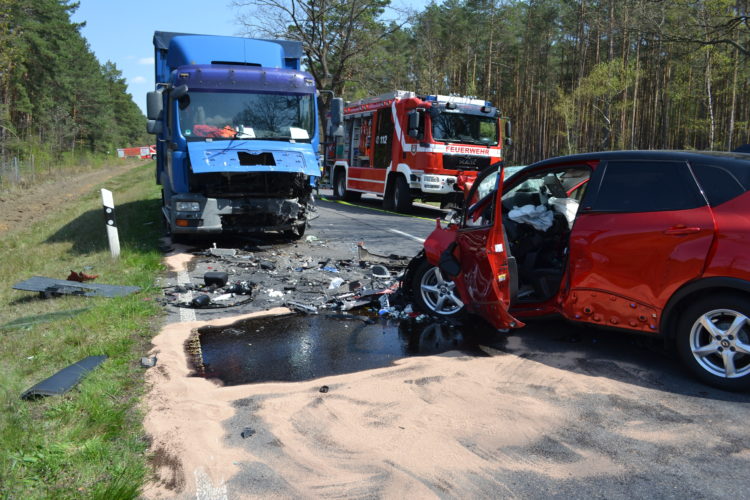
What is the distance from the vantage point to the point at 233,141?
10.1 m

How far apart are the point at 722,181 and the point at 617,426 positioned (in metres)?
2.00

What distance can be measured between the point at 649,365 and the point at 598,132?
1706 inches

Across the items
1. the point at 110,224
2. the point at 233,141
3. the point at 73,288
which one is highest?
the point at 233,141

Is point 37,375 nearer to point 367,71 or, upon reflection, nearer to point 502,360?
point 502,360

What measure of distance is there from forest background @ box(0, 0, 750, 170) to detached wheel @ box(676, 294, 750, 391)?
17773 millimetres

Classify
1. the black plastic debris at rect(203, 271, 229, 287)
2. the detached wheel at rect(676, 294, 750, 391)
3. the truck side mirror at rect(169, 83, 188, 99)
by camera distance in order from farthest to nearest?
the truck side mirror at rect(169, 83, 188, 99), the black plastic debris at rect(203, 271, 229, 287), the detached wheel at rect(676, 294, 750, 391)

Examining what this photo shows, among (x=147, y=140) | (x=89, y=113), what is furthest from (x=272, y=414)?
(x=147, y=140)

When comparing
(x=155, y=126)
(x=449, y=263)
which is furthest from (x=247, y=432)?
(x=155, y=126)

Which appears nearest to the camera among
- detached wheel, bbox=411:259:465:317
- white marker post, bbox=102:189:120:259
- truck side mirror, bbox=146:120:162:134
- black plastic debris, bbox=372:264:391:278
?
detached wheel, bbox=411:259:465:317

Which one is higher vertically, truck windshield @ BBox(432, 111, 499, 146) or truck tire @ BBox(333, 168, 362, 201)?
truck windshield @ BBox(432, 111, 499, 146)

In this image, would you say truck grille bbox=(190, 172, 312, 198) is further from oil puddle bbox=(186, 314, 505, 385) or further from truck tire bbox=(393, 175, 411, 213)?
truck tire bbox=(393, 175, 411, 213)

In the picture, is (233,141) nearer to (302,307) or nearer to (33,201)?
(302,307)

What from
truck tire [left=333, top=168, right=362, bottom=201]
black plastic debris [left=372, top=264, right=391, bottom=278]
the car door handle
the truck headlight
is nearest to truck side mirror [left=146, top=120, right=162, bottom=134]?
the truck headlight

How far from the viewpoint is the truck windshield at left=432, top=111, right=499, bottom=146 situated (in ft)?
53.4
